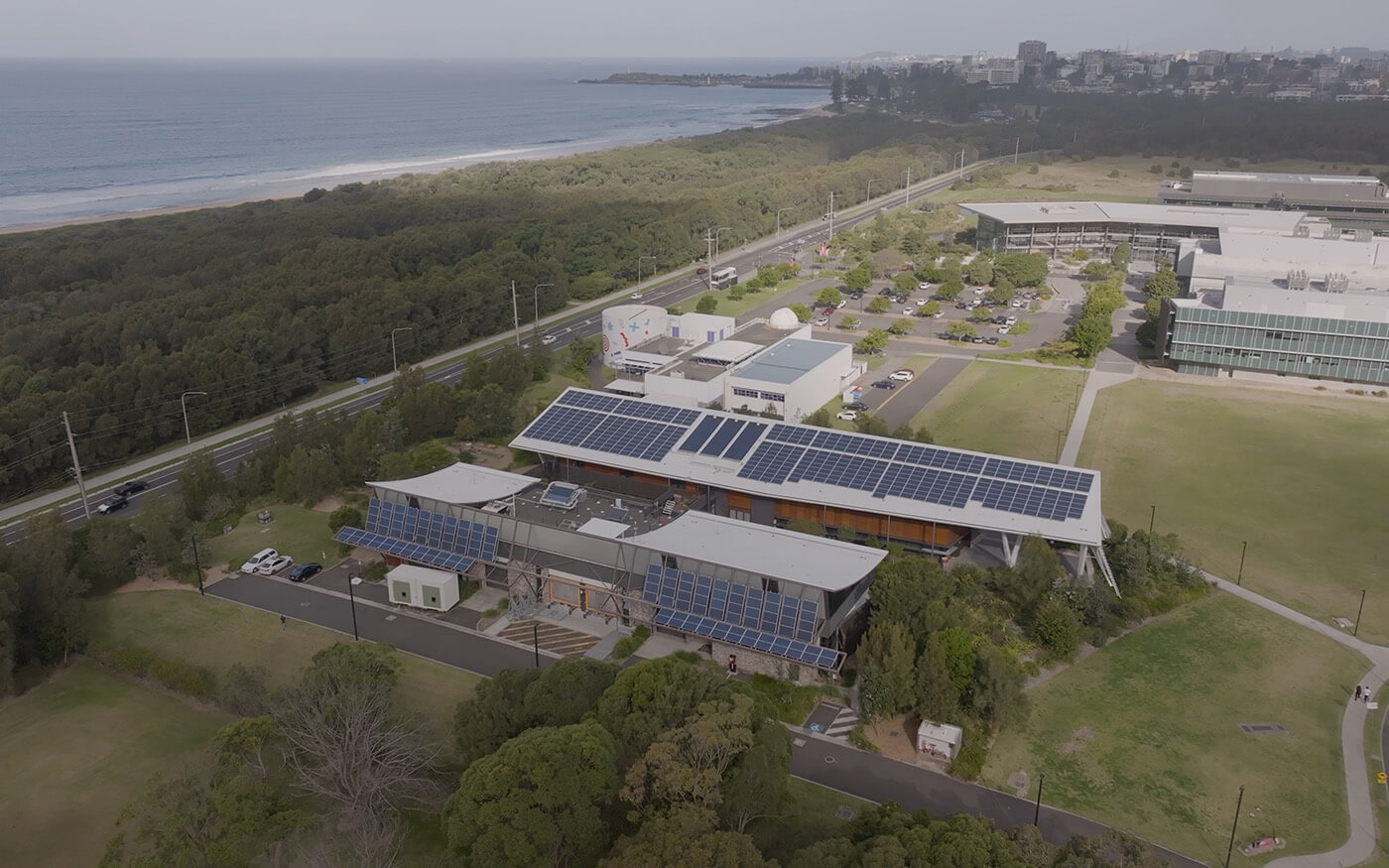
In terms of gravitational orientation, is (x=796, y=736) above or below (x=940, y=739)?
below

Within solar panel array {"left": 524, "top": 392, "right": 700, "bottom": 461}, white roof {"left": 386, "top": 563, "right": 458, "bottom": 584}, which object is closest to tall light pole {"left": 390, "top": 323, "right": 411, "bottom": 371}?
solar panel array {"left": 524, "top": 392, "right": 700, "bottom": 461}

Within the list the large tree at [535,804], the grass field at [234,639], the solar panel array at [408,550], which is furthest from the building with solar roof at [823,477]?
the large tree at [535,804]

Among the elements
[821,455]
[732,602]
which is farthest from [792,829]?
[821,455]

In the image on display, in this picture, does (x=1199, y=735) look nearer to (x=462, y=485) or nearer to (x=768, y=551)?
(x=768, y=551)

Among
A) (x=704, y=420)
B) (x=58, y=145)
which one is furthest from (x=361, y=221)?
(x=58, y=145)

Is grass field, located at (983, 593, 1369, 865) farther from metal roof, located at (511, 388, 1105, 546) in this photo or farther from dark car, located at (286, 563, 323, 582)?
dark car, located at (286, 563, 323, 582)

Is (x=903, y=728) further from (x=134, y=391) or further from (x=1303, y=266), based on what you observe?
(x=1303, y=266)
